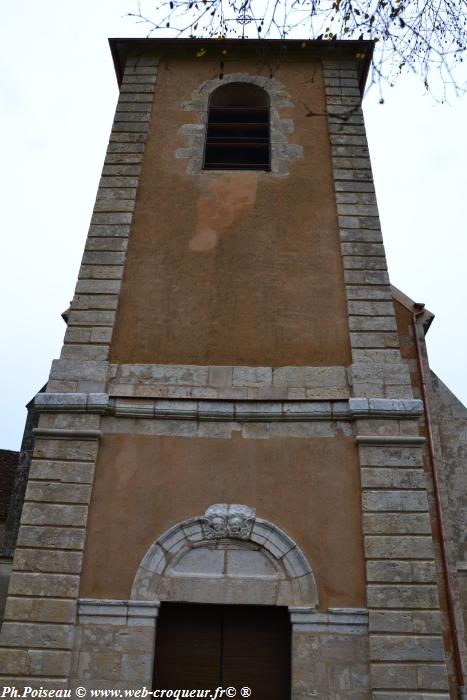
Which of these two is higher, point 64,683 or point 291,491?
point 291,491

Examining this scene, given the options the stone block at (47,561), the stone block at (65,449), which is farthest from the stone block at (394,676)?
the stone block at (65,449)

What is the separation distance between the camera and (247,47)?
902 centimetres

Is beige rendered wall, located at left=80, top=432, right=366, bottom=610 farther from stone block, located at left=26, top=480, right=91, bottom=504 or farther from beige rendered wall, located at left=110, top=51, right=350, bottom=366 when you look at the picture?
beige rendered wall, located at left=110, top=51, right=350, bottom=366

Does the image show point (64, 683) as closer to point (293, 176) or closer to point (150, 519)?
point (150, 519)

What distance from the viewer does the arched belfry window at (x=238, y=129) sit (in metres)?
8.11

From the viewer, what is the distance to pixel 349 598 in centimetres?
517

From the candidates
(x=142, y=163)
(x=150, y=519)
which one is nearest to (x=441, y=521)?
(x=150, y=519)

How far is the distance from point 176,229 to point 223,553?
3677mm

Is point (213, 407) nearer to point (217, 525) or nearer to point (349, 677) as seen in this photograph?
point (217, 525)

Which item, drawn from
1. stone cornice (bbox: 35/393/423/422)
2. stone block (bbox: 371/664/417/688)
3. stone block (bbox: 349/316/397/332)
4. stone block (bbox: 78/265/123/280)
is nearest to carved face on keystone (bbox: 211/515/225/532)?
stone cornice (bbox: 35/393/423/422)

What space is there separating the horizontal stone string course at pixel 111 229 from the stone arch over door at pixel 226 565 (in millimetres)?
1961

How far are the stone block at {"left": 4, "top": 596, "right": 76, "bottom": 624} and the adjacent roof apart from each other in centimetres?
736

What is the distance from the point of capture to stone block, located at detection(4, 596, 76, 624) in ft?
16.6

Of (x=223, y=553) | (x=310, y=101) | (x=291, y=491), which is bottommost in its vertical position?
(x=223, y=553)
